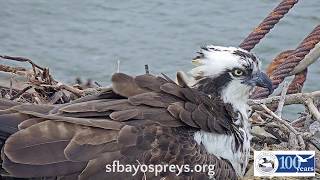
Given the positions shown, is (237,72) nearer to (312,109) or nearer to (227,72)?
(227,72)

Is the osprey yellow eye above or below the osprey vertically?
above

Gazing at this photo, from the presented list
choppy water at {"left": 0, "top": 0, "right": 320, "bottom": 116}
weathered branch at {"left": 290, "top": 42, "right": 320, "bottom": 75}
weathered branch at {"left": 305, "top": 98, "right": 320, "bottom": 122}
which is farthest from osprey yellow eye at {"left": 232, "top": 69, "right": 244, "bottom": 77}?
choppy water at {"left": 0, "top": 0, "right": 320, "bottom": 116}

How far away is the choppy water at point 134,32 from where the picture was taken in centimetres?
1272

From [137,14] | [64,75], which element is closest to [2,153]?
[64,75]

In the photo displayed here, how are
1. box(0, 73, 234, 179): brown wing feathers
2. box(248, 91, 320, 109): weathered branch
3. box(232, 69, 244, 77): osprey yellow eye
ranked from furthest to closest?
box(248, 91, 320, 109): weathered branch < box(232, 69, 244, 77): osprey yellow eye < box(0, 73, 234, 179): brown wing feathers

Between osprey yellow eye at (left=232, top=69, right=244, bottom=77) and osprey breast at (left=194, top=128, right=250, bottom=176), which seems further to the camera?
osprey yellow eye at (left=232, top=69, right=244, bottom=77)

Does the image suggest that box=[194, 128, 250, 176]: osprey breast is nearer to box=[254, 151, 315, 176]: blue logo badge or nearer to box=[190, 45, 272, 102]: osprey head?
box=[254, 151, 315, 176]: blue logo badge

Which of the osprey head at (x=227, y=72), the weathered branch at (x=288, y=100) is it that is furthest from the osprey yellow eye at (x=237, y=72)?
the weathered branch at (x=288, y=100)

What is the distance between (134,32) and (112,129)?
28.7 feet

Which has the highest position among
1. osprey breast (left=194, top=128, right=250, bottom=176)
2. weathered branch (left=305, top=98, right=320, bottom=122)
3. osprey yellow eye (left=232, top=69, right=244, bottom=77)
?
osprey yellow eye (left=232, top=69, right=244, bottom=77)

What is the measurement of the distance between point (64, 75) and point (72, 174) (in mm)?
7736

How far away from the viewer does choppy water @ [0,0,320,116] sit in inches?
501

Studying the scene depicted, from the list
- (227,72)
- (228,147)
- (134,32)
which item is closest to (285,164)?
(228,147)

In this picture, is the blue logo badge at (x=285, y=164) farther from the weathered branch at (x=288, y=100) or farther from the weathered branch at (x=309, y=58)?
the weathered branch at (x=309, y=58)
